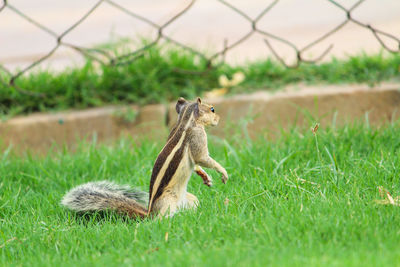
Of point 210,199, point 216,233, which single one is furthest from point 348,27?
point 216,233

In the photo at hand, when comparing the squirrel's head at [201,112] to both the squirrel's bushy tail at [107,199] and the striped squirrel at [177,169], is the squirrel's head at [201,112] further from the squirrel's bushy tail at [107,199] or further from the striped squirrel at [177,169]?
the squirrel's bushy tail at [107,199]

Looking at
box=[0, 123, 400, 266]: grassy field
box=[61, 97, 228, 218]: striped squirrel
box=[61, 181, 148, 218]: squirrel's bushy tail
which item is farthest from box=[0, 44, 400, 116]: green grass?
box=[61, 97, 228, 218]: striped squirrel

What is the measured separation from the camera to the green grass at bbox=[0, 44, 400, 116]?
16.4 feet

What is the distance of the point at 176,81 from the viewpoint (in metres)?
5.11

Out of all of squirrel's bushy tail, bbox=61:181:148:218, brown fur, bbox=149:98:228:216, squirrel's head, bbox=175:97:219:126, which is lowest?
squirrel's bushy tail, bbox=61:181:148:218

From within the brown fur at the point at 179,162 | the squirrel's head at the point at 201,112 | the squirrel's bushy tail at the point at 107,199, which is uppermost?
the squirrel's head at the point at 201,112

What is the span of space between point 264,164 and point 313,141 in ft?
1.36

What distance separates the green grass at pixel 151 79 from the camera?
4984mm

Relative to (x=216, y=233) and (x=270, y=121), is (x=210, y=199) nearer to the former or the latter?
(x=216, y=233)

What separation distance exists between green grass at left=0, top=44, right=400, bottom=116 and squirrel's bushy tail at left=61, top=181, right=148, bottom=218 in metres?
1.84

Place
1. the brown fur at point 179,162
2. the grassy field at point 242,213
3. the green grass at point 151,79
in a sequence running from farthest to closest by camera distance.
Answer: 1. the green grass at point 151,79
2. the brown fur at point 179,162
3. the grassy field at point 242,213

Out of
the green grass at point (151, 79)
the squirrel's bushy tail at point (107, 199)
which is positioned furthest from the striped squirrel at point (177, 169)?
the green grass at point (151, 79)

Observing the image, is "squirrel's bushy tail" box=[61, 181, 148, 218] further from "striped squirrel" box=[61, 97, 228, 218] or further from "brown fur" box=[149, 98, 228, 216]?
"brown fur" box=[149, 98, 228, 216]

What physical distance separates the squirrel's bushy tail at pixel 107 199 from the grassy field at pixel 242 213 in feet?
0.23
